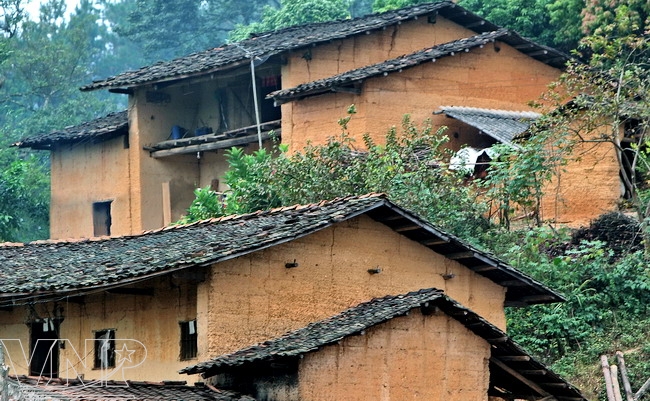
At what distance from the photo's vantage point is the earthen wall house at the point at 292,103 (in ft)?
98.9

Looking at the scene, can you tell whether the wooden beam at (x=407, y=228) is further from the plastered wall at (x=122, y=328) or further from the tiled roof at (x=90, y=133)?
the tiled roof at (x=90, y=133)

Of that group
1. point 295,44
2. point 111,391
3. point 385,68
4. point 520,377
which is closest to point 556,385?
point 520,377

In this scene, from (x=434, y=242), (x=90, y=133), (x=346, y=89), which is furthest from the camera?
(x=90, y=133)

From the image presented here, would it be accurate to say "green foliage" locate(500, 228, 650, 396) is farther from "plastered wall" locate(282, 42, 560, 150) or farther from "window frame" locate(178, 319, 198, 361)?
"window frame" locate(178, 319, 198, 361)

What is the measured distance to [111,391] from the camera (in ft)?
57.5

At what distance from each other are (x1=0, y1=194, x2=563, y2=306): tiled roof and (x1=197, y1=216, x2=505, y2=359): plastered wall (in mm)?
240

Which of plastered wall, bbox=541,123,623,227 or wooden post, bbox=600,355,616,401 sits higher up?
plastered wall, bbox=541,123,623,227

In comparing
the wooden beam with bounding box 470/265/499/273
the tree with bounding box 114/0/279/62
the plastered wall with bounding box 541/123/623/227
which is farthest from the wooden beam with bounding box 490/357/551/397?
the tree with bounding box 114/0/279/62

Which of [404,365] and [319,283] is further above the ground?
[319,283]

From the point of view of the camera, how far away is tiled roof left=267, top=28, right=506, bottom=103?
97.2 feet

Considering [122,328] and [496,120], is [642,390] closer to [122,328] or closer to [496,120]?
[122,328]

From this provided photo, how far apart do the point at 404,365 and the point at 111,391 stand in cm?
374

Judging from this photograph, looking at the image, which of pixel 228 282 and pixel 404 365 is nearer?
pixel 404 365

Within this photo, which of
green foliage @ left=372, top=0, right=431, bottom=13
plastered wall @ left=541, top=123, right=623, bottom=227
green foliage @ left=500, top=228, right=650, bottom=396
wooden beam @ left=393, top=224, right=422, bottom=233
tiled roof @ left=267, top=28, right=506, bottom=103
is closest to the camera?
wooden beam @ left=393, top=224, right=422, bottom=233
